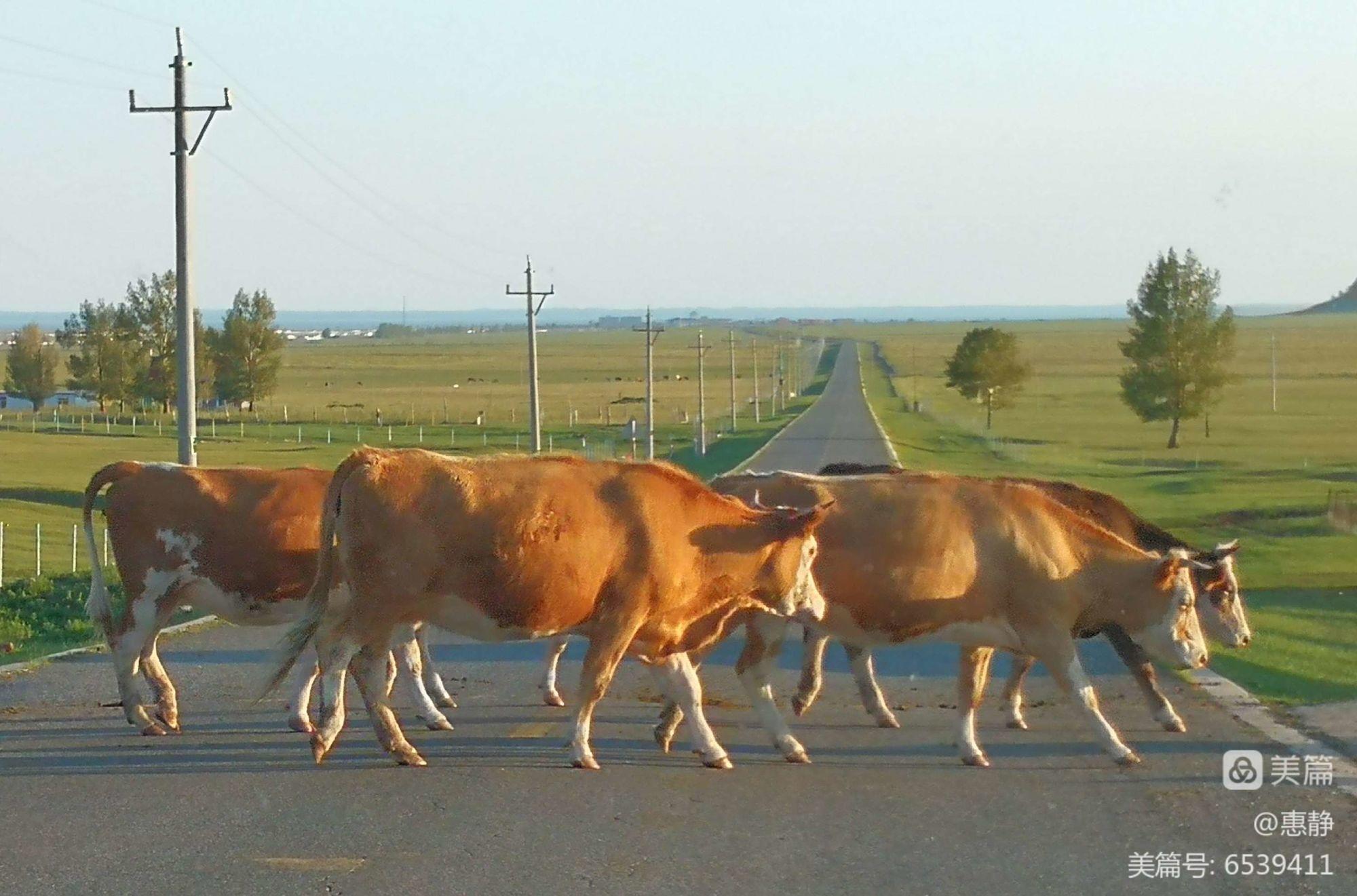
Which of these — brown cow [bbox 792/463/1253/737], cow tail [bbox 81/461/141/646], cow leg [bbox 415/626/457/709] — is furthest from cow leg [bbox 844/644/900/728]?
cow tail [bbox 81/461/141/646]

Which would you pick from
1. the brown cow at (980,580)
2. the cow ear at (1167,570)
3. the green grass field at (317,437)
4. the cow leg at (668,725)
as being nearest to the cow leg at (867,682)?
the brown cow at (980,580)

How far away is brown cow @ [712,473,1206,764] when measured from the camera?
471 inches

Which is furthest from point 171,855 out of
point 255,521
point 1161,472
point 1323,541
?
point 1161,472

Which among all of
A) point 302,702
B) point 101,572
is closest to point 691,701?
point 302,702

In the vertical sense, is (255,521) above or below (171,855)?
above

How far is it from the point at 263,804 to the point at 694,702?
2.80 m

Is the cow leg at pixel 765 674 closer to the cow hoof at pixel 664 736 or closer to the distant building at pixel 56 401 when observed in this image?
the cow hoof at pixel 664 736

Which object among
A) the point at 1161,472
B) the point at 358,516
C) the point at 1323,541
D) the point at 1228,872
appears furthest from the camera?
the point at 1161,472

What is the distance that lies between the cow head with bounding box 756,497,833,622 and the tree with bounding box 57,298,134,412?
294ft

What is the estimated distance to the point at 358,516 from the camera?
36.7 ft

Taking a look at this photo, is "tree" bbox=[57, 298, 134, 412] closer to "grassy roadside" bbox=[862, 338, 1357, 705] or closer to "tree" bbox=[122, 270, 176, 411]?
"tree" bbox=[122, 270, 176, 411]

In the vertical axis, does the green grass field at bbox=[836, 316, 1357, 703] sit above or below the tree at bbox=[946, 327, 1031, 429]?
below

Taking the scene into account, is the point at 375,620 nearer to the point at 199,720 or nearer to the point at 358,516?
the point at 358,516

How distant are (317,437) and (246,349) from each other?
18.8 metres
